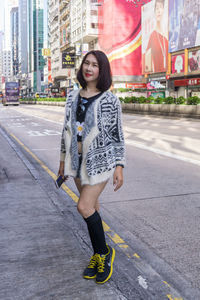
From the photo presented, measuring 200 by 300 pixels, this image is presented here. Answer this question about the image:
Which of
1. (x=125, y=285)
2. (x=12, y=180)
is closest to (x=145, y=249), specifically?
(x=125, y=285)

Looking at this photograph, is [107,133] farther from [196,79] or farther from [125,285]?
[196,79]

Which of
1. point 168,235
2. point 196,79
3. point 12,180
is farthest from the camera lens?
point 196,79

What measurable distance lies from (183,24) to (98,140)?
2036 inches

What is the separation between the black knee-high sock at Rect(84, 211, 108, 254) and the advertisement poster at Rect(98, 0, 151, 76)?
68525mm

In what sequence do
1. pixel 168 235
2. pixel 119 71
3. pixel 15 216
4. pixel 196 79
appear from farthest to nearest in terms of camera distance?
pixel 119 71 → pixel 196 79 → pixel 15 216 → pixel 168 235

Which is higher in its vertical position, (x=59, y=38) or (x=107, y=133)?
(x=59, y=38)

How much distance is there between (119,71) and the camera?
70.8m

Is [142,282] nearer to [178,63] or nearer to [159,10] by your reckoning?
[178,63]

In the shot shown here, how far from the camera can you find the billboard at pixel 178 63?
51188mm

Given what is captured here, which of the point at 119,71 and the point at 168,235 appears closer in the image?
the point at 168,235

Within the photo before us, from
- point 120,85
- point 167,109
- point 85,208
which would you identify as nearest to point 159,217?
point 85,208

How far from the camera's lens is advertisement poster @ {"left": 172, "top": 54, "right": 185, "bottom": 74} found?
2016 inches

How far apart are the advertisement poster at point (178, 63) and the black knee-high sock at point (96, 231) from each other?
165ft

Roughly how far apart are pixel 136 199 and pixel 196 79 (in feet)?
145
